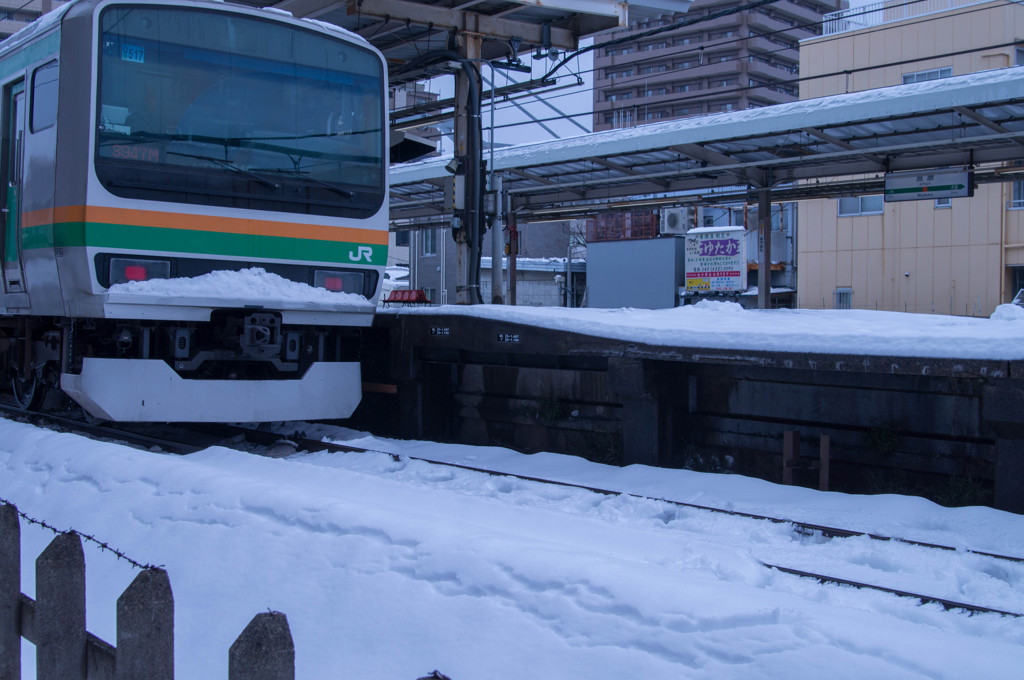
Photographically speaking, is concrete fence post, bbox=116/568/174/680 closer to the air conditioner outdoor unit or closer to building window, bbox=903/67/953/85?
the air conditioner outdoor unit

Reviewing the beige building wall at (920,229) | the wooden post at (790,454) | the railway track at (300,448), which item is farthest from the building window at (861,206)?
the railway track at (300,448)

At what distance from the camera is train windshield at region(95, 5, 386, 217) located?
7.14 m

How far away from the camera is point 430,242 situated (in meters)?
41.0

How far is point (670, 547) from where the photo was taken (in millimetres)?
4902

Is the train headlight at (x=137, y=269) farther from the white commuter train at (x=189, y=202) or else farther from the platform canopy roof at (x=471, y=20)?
the platform canopy roof at (x=471, y=20)

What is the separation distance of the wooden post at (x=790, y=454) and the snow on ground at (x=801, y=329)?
2.38 ft

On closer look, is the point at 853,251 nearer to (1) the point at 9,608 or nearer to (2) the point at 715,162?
(2) the point at 715,162

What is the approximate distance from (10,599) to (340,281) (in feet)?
17.9

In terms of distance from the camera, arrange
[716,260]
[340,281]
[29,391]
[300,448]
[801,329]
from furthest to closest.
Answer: [716,260] → [29,391] → [340,281] → [300,448] → [801,329]

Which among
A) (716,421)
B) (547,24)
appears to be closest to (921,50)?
(547,24)

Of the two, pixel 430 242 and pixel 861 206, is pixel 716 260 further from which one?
pixel 430 242

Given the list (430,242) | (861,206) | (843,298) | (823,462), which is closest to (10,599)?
(823,462)

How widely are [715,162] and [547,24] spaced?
3536 mm

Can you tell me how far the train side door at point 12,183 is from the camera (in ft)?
26.0
